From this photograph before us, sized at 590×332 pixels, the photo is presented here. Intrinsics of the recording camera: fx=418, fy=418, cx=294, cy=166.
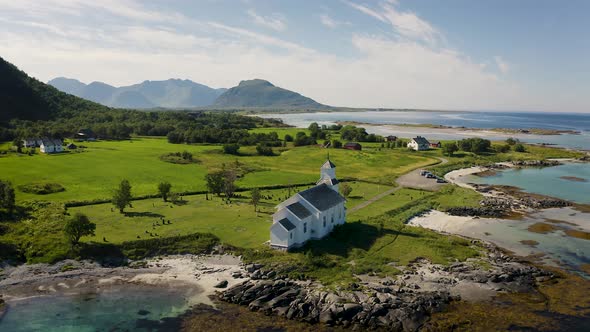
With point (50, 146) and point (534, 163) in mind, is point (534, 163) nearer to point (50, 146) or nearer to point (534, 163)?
point (534, 163)

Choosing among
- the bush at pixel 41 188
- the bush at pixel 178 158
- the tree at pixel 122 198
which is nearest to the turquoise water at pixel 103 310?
the tree at pixel 122 198

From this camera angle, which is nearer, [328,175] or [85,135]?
[328,175]

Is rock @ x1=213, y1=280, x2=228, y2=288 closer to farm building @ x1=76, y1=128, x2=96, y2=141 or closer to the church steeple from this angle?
the church steeple

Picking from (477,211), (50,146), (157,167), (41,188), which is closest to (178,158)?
(157,167)

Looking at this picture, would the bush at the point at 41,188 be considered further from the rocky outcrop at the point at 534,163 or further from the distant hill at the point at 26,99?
the rocky outcrop at the point at 534,163

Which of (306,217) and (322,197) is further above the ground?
(322,197)

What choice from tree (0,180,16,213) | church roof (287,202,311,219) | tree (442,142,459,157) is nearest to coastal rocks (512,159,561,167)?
tree (442,142,459,157)
